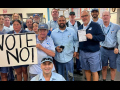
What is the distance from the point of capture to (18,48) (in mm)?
1972

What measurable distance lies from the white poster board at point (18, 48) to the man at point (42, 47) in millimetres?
76

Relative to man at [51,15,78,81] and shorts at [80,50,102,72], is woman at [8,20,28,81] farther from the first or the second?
shorts at [80,50,102,72]

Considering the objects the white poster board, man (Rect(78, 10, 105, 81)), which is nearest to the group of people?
man (Rect(78, 10, 105, 81))

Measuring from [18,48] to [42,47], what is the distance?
0.45 metres

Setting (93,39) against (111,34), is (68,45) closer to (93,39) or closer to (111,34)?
(93,39)

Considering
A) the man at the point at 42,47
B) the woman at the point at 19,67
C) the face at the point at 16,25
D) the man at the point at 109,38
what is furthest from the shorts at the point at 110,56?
the face at the point at 16,25

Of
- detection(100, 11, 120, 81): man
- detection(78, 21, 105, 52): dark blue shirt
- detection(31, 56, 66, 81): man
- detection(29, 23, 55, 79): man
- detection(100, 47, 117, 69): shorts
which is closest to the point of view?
detection(31, 56, 66, 81): man

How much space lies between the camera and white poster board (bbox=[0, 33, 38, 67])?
1957 mm

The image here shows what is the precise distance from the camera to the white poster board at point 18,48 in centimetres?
196

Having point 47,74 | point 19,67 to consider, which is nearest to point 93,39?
point 47,74

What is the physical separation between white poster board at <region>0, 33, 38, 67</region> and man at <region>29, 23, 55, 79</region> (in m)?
0.08

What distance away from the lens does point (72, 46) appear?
2.36m
